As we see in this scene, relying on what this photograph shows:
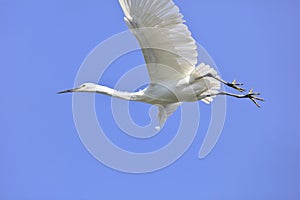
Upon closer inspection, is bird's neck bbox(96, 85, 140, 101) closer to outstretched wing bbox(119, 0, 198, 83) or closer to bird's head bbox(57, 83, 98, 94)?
bird's head bbox(57, 83, 98, 94)

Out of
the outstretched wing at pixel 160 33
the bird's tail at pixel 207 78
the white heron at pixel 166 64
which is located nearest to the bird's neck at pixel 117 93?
the white heron at pixel 166 64

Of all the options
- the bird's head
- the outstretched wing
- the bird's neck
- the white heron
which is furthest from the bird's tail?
the bird's head

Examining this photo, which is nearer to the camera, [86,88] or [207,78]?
[207,78]

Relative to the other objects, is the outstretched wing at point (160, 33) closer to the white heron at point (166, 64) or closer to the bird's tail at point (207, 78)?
the white heron at point (166, 64)

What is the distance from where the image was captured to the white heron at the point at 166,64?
47.7 feet

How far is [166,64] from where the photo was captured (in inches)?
608

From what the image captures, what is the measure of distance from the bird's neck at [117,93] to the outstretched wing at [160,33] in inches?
28.1

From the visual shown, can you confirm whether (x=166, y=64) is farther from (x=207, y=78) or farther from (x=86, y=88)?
(x=86, y=88)

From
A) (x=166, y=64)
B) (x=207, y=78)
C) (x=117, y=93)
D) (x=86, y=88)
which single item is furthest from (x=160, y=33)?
(x=86, y=88)

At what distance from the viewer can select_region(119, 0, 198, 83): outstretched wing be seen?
14477 mm

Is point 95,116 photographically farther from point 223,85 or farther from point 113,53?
point 223,85

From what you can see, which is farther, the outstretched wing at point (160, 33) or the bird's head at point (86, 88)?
the bird's head at point (86, 88)

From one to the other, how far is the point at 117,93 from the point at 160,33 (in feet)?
6.62

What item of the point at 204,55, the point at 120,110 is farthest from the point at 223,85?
the point at 120,110
